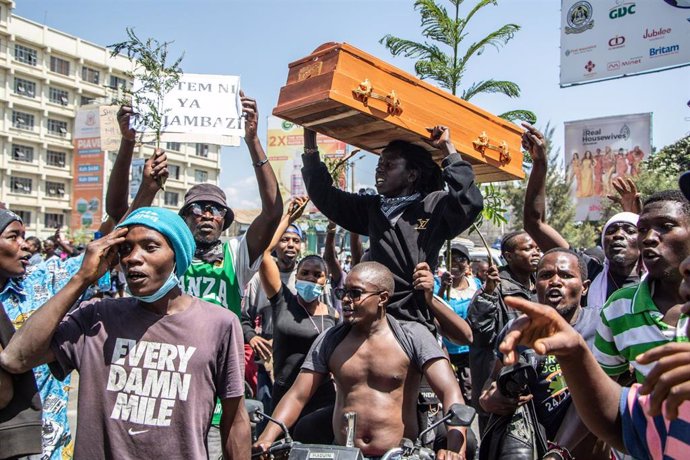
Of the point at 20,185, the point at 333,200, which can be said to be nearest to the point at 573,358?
the point at 333,200

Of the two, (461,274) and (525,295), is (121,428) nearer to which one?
(525,295)

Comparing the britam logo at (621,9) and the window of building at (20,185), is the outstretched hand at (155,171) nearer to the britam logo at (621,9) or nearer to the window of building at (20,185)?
the britam logo at (621,9)

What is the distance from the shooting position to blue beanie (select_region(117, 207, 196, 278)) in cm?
273

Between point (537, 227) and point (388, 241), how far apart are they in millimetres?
1161

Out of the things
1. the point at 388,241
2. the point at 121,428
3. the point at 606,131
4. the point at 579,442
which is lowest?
the point at 579,442

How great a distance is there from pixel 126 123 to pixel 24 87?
2052 inches

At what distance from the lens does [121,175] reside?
12.6ft

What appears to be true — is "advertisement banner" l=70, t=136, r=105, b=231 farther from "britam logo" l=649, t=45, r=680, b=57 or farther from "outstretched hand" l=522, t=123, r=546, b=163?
"outstretched hand" l=522, t=123, r=546, b=163

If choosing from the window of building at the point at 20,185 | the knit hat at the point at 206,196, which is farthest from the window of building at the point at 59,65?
the knit hat at the point at 206,196

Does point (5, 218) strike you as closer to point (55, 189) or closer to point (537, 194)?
point (537, 194)

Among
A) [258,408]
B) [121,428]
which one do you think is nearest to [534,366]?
[258,408]

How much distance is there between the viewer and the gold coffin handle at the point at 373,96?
4039 mm

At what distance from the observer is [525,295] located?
4703mm

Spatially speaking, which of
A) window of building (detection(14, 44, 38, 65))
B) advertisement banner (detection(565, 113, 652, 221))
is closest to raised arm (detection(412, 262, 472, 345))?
advertisement banner (detection(565, 113, 652, 221))
